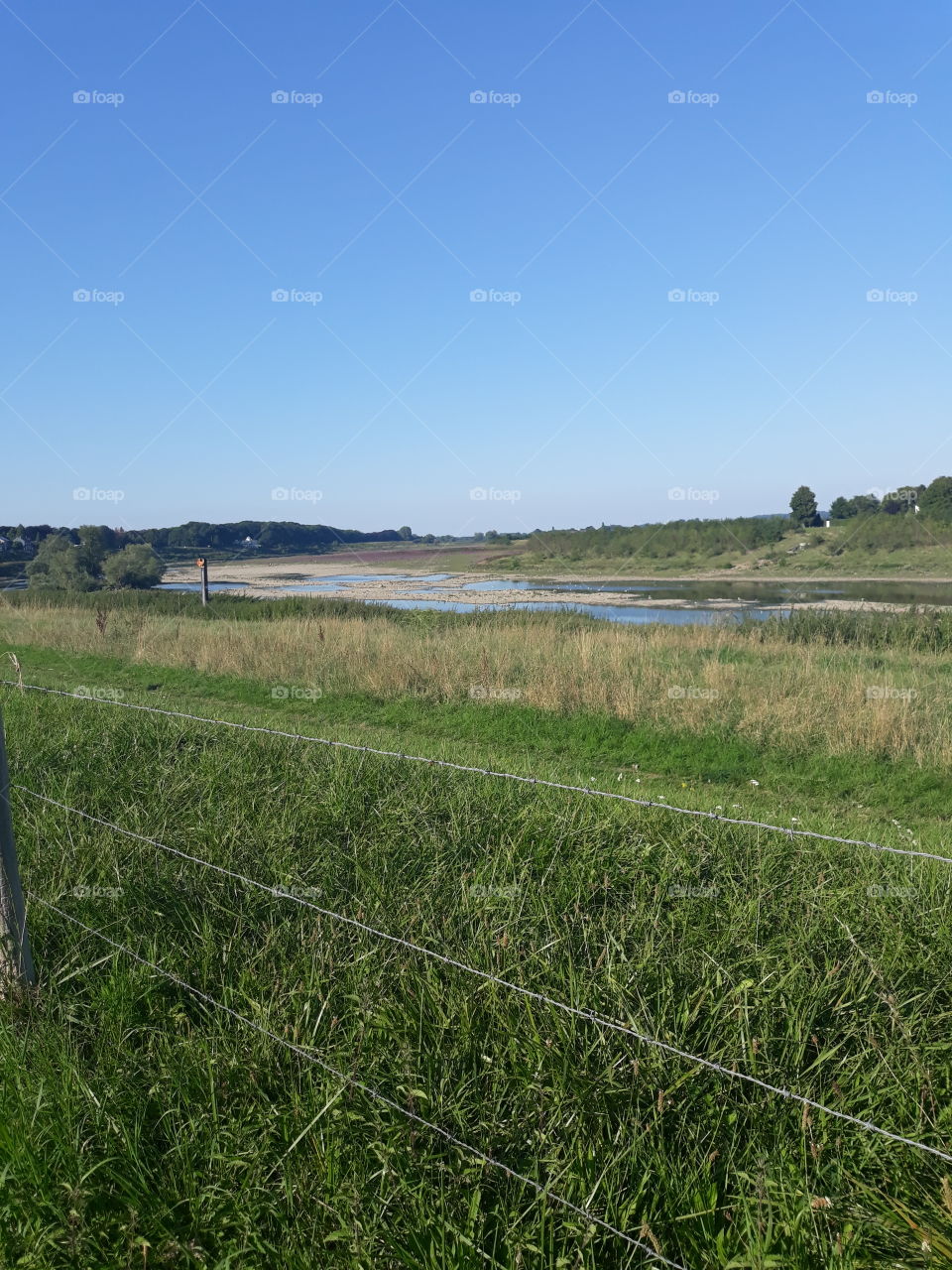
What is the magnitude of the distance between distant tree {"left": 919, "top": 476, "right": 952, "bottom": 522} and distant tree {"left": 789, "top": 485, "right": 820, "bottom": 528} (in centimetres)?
766

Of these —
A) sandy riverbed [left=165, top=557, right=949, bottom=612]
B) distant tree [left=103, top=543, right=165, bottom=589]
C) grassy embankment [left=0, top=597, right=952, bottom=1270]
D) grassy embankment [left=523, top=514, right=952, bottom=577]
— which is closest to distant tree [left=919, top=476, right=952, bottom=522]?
grassy embankment [left=523, top=514, right=952, bottom=577]

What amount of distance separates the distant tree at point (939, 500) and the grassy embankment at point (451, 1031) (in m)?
35.6

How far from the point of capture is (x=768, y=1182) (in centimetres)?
220

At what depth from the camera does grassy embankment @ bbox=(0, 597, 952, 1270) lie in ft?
7.25

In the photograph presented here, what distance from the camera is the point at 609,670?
12.4 meters

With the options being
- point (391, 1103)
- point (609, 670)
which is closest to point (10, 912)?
point (391, 1103)

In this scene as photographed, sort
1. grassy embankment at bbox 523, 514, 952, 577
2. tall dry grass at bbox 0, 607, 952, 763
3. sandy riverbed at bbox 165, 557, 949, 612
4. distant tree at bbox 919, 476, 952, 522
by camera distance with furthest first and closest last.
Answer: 1. grassy embankment at bbox 523, 514, 952, 577
2. distant tree at bbox 919, 476, 952, 522
3. sandy riverbed at bbox 165, 557, 949, 612
4. tall dry grass at bbox 0, 607, 952, 763

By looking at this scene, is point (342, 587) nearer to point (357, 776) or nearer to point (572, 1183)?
point (357, 776)

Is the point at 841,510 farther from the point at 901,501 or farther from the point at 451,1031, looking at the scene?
the point at 451,1031

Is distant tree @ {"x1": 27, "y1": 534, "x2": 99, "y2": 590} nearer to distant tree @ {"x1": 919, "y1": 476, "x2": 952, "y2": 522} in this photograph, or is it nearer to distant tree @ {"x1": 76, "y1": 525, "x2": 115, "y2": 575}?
distant tree @ {"x1": 76, "y1": 525, "x2": 115, "y2": 575}

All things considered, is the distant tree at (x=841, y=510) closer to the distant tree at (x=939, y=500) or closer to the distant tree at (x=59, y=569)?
the distant tree at (x=939, y=500)

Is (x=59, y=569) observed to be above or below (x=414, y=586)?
above

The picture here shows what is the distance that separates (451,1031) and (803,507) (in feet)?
154

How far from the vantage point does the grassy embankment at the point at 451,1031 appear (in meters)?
2.21
